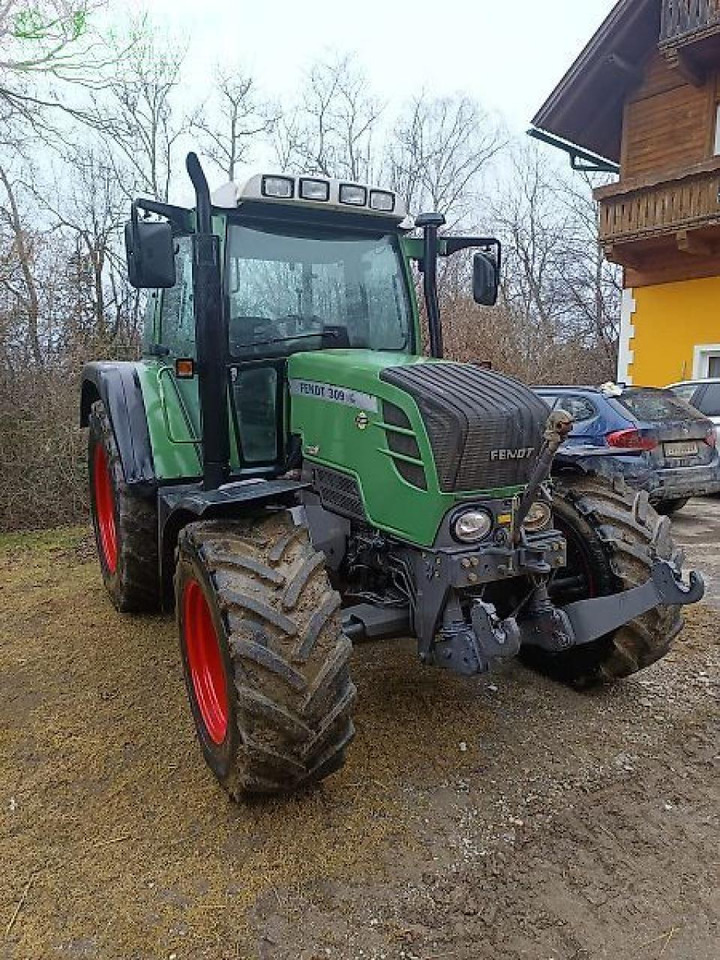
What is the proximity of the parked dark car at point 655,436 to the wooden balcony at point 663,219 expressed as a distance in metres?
5.23

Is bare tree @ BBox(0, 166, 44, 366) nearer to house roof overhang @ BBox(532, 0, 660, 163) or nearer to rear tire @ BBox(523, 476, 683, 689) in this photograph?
rear tire @ BBox(523, 476, 683, 689)

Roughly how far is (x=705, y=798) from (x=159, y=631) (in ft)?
10.1

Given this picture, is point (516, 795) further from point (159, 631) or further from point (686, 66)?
point (686, 66)

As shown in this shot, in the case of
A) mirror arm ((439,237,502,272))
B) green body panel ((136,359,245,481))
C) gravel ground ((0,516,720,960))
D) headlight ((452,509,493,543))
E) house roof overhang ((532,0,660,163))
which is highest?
house roof overhang ((532,0,660,163))

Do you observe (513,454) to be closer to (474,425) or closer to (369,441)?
(474,425)

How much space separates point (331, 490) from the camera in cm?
362

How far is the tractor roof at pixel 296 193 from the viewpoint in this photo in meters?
3.64

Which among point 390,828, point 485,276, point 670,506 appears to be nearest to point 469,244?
point 485,276

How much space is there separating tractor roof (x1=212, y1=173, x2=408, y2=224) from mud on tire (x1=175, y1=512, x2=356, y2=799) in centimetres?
164

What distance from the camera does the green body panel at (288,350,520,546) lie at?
3.04 metres

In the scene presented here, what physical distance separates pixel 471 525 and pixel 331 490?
0.79 m

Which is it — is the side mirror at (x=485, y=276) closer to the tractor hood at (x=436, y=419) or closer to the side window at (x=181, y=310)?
the tractor hood at (x=436, y=419)

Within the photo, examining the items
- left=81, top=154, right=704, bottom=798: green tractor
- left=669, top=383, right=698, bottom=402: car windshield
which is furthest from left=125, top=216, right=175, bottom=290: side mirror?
left=669, top=383, right=698, bottom=402: car windshield

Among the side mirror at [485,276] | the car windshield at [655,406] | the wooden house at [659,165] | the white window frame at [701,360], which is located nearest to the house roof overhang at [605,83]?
the wooden house at [659,165]
